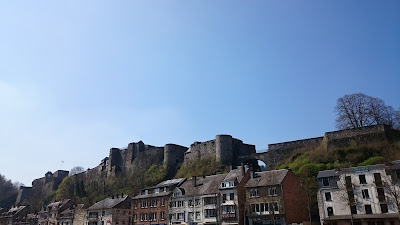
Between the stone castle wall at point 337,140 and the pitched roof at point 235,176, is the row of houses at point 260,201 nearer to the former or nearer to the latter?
the pitched roof at point 235,176

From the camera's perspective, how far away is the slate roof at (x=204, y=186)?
5209 cm

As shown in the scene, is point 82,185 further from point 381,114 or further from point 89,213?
point 381,114

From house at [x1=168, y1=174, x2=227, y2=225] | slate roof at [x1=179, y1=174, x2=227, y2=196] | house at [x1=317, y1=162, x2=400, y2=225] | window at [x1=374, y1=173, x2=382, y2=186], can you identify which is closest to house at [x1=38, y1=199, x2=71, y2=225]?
house at [x1=168, y1=174, x2=227, y2=225]

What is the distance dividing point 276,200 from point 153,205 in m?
22.2

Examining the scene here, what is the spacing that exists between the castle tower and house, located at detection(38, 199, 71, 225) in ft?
118

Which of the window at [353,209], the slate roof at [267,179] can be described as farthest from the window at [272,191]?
the window at [353,209]

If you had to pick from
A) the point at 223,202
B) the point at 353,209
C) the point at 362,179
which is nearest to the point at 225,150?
the point at 223,202

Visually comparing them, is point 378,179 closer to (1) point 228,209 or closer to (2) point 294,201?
(2) point 294,201

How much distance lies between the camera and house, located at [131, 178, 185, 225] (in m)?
56.2

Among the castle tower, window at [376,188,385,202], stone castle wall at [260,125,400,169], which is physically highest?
the castle tower

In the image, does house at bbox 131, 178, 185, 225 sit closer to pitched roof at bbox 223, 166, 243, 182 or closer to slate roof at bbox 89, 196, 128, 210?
slate roof at bbox 89, 196, 128, 210

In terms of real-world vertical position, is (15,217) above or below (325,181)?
below

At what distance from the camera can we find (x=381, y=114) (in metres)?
61.2

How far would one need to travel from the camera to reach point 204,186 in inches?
2130
